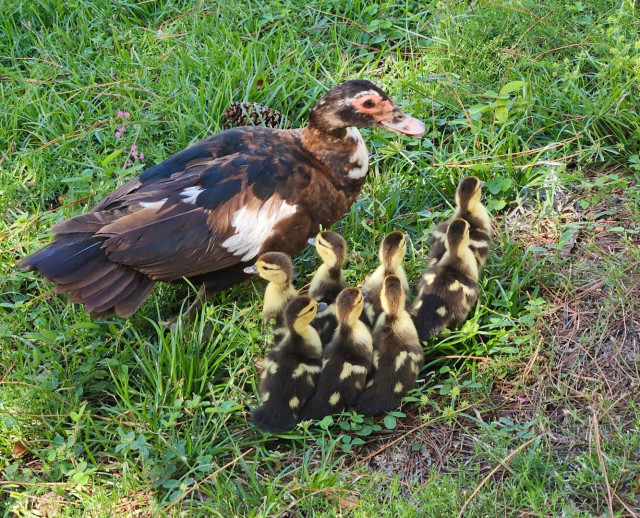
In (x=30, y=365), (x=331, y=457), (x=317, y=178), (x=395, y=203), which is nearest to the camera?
(x=331, y=457)

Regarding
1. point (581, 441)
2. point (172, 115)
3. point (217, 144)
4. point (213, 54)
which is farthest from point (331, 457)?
point (213, 54)

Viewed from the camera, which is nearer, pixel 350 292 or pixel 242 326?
pixel 350 292

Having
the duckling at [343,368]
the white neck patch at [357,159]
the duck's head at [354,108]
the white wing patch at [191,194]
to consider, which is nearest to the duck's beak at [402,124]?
the duck's head at [354,108]

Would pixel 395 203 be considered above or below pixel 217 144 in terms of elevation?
below

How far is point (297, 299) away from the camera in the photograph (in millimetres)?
3334

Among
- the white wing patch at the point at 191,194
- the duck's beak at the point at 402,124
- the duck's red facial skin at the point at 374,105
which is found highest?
the duck's red facial skin at the point at 374,105

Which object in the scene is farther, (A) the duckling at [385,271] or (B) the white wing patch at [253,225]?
(B) the white wing patch at [253,225]

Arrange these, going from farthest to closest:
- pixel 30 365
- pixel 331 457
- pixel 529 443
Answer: pixel 30 365 → pixel 331 457 → pixel 529 443

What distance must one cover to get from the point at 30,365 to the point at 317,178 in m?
1.57

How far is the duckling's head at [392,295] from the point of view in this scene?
3.38m

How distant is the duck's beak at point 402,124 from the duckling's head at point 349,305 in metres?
1.19

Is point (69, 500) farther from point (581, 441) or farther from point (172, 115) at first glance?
point (172, 115)

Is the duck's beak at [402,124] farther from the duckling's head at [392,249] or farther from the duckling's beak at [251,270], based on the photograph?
the duckling's beak at [251,270]

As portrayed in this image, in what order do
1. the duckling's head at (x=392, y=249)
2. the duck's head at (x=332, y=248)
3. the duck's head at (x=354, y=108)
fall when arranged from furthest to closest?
the duck's head at (x=354, y=108), the duck's head at (x=332, y=248), the duckling's head at (x=392, y=249)
